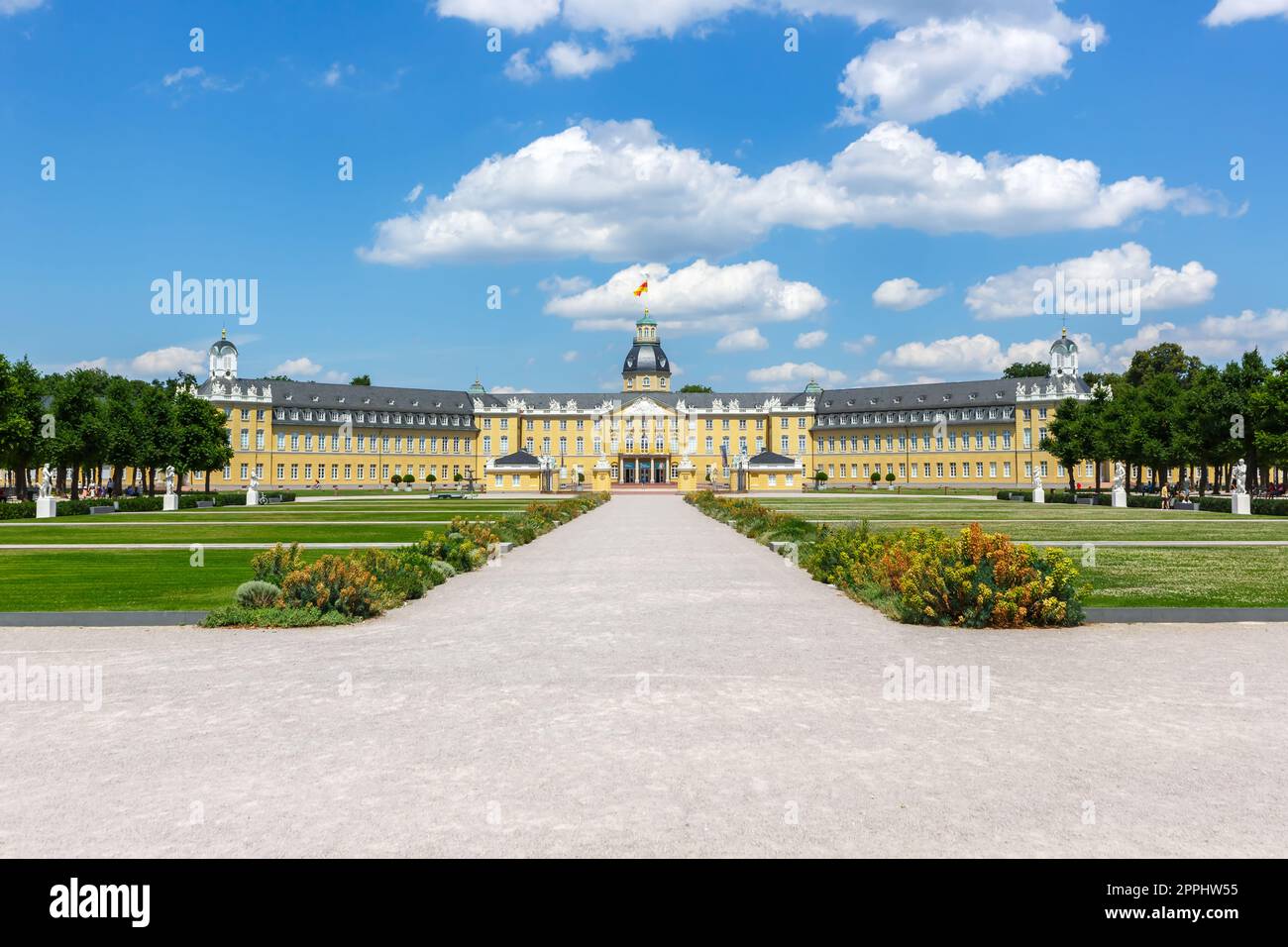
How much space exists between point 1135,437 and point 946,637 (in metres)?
60.5

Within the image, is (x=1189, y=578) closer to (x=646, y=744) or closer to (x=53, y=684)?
(x=646, y=744)

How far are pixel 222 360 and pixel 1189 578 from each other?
119757mm

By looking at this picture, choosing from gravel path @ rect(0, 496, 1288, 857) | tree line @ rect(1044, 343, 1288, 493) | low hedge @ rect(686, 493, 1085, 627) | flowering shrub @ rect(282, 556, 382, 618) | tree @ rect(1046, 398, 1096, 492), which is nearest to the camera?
gravel path @ rect(0, 496, 1288, 857)

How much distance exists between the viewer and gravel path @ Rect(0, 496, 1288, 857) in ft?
16.8

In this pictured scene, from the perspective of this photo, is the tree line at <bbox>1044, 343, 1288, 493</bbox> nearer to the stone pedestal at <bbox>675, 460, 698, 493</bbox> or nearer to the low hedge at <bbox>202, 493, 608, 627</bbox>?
the stone pedestal at <bbox>675, 460, 698, 493</bbox>

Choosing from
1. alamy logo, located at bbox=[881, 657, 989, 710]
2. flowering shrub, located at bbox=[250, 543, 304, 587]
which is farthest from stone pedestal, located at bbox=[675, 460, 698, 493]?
alamy logo, located at bbox=[881, 657, 989, 710]

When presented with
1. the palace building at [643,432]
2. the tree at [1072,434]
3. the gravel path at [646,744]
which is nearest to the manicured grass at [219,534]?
the gravel path at [646,744]

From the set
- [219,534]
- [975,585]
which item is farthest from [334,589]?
[219,534]

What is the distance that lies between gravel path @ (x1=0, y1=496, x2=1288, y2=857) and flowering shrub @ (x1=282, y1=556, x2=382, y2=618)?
3.32ft

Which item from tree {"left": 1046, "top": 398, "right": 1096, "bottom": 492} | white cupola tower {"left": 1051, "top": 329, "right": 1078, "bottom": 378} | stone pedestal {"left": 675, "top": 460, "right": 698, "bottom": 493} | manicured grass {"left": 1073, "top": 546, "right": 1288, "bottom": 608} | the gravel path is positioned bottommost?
the gravel path

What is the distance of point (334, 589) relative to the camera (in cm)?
1375

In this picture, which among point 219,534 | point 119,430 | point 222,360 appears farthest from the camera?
point 222,360

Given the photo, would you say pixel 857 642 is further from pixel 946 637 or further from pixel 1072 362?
pixel 1072 362
